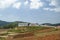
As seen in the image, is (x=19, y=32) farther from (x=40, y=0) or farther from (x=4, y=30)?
(x=40, y=0)

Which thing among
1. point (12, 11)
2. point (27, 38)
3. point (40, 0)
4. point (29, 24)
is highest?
point (40, 0)

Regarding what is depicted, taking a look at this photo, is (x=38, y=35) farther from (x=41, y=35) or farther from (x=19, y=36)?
(x=19, y=36)

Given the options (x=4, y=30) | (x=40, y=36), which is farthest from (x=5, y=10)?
(x=40, y=36)

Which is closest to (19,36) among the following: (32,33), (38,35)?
(32,33)

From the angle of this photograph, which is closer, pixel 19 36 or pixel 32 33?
pixel 19 36

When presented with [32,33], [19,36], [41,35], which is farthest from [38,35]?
[19,36]

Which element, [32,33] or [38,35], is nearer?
[38,35]

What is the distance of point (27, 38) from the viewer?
4.23m

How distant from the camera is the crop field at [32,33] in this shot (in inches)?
167

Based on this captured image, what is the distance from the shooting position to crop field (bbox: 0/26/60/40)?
4.23 m

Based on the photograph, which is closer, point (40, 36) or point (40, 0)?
point (40, 36)

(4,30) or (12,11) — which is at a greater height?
(12,11)

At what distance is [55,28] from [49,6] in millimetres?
701

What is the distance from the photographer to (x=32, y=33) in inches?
175
